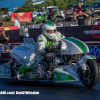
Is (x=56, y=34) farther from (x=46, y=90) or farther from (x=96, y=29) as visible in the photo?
(x=96, y=29)

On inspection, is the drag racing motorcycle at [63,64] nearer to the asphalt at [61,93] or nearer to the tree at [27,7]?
the asphalt at [61,93]

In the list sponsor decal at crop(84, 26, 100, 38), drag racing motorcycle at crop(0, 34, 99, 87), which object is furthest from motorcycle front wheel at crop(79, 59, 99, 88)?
sponsor decal at crop(84, 26, 100, 38)

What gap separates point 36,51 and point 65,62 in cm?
107

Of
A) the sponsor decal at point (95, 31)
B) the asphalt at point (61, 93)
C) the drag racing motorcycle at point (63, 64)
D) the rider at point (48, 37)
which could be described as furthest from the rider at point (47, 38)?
the sponsor decal at point (95, 31)

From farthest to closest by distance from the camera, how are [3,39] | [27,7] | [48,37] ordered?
[27,7] < [3,39] < [48,37]

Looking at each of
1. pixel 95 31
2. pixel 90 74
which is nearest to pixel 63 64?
pixel 90 74

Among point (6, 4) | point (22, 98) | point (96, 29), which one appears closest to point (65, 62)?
point (22, 98)

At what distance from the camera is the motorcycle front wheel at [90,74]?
5.53m

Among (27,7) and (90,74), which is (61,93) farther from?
(27,7)

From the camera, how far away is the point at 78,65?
5852 millimetres

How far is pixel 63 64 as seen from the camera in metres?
6.33

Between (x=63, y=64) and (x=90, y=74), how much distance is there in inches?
34.2

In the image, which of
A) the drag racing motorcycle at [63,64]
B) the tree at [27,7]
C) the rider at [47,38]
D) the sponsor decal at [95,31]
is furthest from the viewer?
the tree at [27,7]

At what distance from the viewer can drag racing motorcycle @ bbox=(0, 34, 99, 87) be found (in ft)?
18.8
